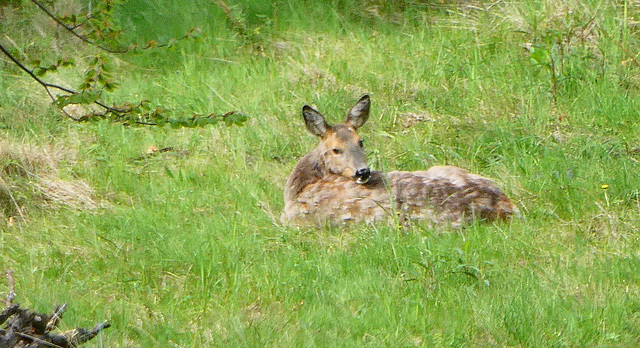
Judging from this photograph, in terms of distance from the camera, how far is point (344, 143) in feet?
24.0

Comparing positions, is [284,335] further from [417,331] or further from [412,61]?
[412,61]

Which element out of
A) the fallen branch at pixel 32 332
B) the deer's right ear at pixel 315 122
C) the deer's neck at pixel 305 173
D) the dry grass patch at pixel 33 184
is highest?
the fallen branch at pixel 32 332

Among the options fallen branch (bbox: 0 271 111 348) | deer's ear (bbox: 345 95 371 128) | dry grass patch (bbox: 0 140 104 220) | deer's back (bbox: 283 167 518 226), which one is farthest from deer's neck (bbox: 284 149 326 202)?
fallen branch (bbox: 0 271 111 348)

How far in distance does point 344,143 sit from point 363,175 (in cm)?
48

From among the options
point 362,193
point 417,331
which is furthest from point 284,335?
point 362,193

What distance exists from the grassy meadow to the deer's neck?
0.18 metres

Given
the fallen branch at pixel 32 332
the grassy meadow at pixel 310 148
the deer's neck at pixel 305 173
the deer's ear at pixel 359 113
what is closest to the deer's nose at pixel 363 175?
the deer's neck at pixel 305 173

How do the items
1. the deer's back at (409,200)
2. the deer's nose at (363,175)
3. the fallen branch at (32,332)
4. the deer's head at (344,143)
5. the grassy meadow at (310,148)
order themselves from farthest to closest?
the deer's head at (344,143) → the deer's nose at (363,175) → the deer's back at (409,200) → the grassy meadow at (310,148) → the fallen branch at (32,332)

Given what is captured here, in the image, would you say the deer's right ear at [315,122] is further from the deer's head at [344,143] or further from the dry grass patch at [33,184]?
the dry grass patch at [33,184]

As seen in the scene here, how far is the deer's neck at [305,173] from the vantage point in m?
7.13

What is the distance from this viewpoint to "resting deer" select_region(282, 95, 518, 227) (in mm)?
6430

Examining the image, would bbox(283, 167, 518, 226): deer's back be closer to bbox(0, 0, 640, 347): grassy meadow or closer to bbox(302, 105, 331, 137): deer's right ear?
bbox(0, 0, 640, 347): grassy meadow

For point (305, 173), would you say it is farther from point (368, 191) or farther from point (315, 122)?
point (368, 191)

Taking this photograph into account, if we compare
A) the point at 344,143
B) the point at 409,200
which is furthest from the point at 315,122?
the point at 409,200
